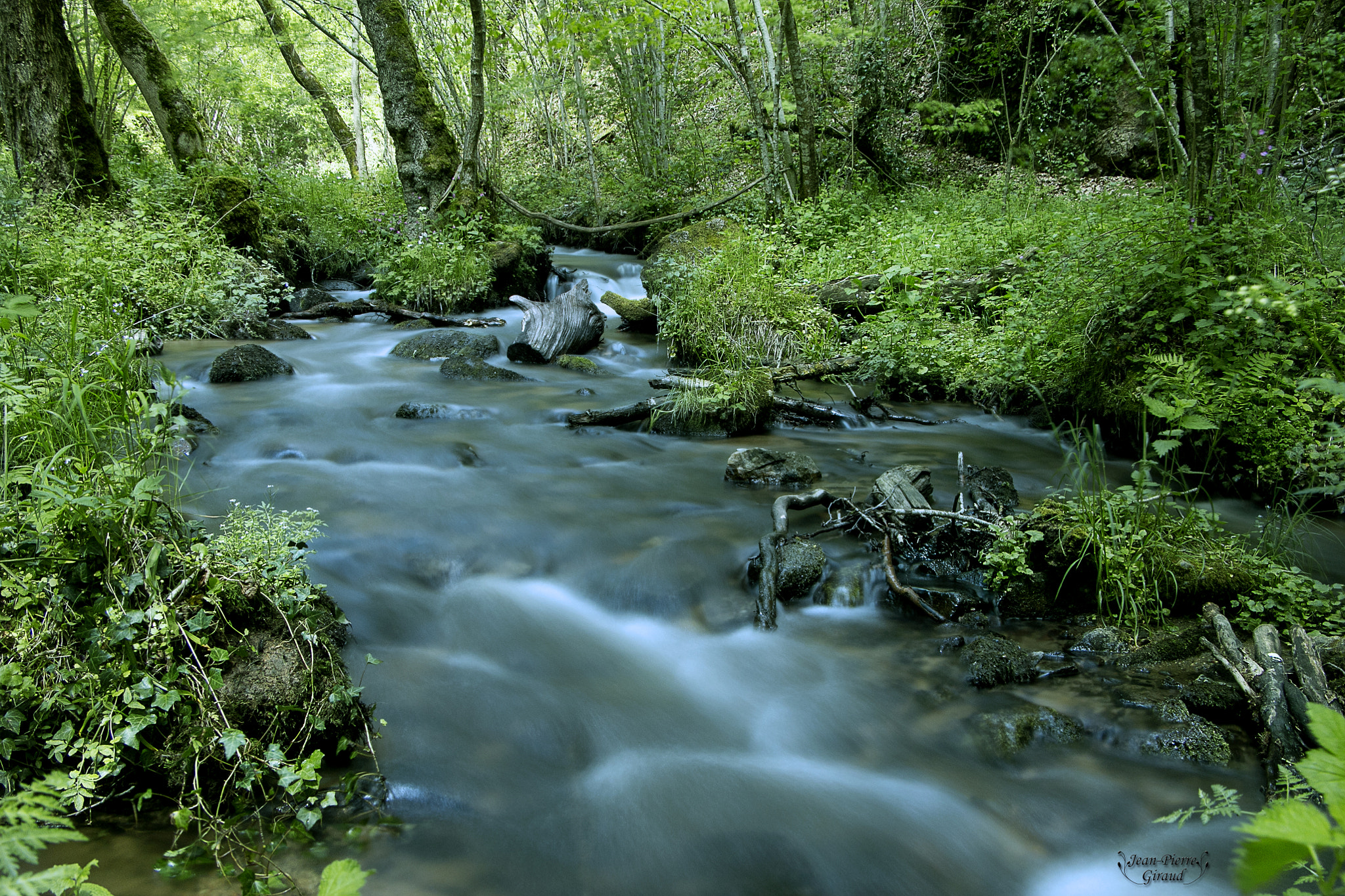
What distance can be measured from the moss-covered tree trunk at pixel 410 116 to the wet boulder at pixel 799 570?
9369 mm

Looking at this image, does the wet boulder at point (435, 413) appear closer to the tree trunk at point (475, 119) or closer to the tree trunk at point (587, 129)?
the tree trunk at point (475, 119)

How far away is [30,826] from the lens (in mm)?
1167

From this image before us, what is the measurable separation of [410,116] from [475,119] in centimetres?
137

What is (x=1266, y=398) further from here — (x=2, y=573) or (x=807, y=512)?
(x=2, y=573)

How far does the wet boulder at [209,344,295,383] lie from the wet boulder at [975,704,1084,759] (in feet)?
22.4

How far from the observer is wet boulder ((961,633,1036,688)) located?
310 cm

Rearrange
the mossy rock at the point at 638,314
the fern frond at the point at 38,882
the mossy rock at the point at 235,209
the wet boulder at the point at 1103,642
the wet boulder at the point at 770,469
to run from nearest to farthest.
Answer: the fern frond at the point at 38,882 < the wet boulder at the point at 1103,642 < the wet boulder at the point at 770,469 < the mossy rock at the point at 638,314 < the mossy rock at the point at 235,209

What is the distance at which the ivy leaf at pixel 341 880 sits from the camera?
125 cm

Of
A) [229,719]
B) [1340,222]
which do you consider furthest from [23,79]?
[1340,222]

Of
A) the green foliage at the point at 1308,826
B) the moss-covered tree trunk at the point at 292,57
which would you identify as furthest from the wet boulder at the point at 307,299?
the green foliage at the point at 1308,826

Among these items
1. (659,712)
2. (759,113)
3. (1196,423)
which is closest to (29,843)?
(659,712)

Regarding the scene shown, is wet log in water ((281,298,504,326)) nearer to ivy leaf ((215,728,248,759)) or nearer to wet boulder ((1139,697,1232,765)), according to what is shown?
ivy leaf ((215,728,248,759))

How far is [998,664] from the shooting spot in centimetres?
312

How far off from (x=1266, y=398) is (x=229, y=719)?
519 centimetres
